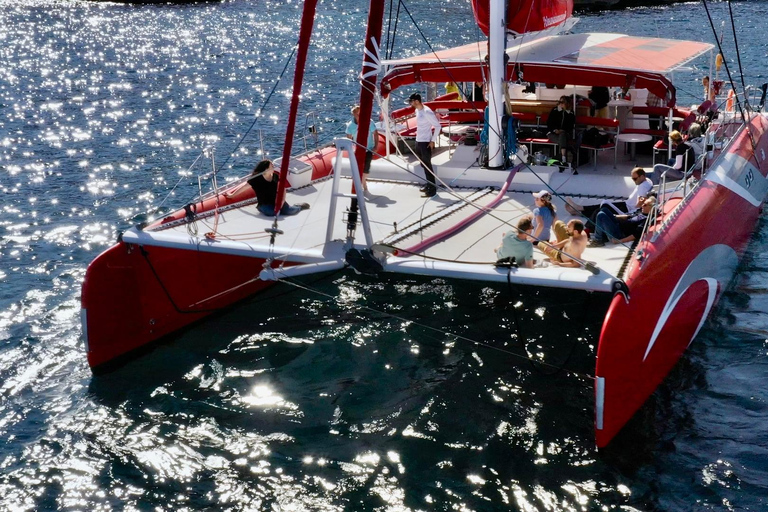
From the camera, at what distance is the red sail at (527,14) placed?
13.8 m

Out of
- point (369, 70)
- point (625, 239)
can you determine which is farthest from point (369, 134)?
point (625, 239)

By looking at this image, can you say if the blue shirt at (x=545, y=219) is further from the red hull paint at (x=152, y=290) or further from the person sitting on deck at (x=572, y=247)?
the red hull paint at (x=152, y=290)

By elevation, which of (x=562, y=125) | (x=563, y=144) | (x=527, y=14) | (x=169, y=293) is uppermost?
(x=527, y=14)

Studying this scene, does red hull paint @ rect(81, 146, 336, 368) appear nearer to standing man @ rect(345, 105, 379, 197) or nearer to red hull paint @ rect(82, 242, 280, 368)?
red hull paint @ rect(82, 242, 280, 368)

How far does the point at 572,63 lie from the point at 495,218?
14.4ft

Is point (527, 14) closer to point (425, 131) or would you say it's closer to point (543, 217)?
point (425, 131)

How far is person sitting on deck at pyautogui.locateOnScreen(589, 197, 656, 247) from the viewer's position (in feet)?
36.6

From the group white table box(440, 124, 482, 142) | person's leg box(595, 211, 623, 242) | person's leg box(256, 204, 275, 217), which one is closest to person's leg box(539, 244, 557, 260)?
person's leg box(595, 211, 623, 242)

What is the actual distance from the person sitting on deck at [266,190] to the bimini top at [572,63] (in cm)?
287

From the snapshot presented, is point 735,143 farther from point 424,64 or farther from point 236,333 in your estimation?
point 236,333

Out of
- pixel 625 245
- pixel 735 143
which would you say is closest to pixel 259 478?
pixel 625 245

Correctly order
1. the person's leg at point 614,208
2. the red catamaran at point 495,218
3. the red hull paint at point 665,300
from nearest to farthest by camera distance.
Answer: the red hull paint at point 665,300, the red catamaran at point 495,218, the person's leg at point 614,208

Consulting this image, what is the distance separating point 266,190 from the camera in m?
12.5

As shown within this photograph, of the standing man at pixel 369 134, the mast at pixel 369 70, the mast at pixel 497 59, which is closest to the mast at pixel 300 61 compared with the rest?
the mast at pixel 369 70
